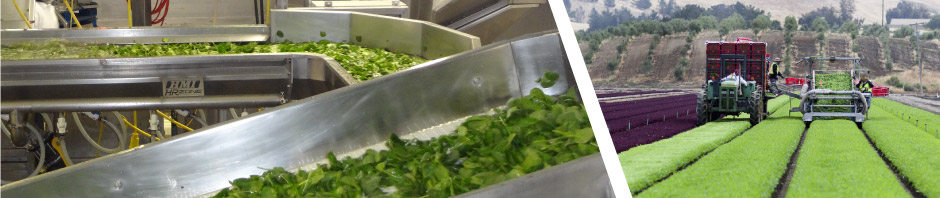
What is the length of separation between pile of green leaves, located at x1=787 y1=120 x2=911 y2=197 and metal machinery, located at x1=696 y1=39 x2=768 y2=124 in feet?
3.28

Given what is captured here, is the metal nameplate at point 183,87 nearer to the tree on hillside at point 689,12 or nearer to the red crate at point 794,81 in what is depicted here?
the red crate at point 794,81

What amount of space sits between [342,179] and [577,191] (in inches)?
20.5

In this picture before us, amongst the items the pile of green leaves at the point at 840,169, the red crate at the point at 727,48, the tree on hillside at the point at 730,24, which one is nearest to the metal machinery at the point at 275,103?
the pile of green leaves at the point at 840,169

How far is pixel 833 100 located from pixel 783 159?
353 cm

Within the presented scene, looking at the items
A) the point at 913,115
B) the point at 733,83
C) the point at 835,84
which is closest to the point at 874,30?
the point at 913,115

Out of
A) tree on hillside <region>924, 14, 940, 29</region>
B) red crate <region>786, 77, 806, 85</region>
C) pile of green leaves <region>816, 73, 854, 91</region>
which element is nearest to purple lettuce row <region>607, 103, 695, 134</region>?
red crate <region>786, 77, 806, 85</region>

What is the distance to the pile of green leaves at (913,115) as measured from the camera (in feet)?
39.7

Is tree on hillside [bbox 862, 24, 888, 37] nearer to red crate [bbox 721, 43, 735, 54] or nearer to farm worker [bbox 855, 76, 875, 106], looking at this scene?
farm worker [bbox 855, 76, 875, 106]

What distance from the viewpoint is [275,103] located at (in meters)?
2.83

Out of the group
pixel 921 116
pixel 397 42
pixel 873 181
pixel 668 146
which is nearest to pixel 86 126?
pixel 397 42

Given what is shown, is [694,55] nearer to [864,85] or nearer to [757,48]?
[757,48]

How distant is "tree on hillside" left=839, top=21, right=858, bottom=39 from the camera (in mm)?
12984

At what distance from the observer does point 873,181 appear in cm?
692

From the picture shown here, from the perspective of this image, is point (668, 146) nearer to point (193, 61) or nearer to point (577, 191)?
point (193, 61)
